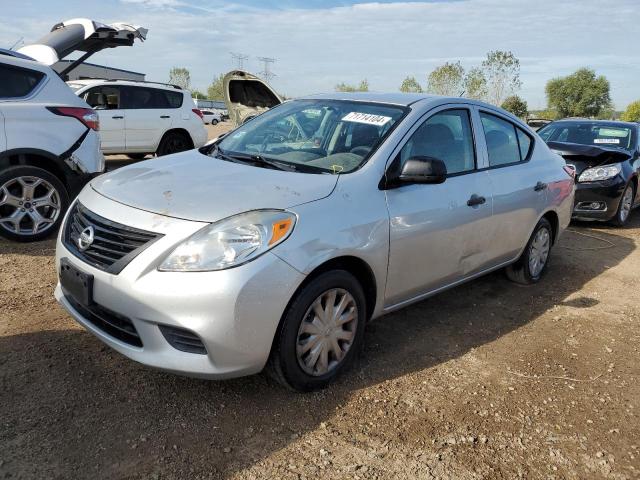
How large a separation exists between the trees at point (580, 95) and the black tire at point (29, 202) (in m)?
63.8

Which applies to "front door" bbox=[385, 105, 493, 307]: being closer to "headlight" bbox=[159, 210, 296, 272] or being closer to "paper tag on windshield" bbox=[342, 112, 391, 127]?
"paper tag on windshield" bbox=[342, 112, 391, 127]

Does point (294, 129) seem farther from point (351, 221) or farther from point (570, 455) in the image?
point (570, 455)

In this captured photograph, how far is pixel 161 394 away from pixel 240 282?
0.90m

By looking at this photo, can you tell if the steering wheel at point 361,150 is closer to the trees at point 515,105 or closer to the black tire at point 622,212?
the black tire at point 622,212

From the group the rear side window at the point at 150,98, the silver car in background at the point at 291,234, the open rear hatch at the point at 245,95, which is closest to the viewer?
the silver car in background at the point at 291,234

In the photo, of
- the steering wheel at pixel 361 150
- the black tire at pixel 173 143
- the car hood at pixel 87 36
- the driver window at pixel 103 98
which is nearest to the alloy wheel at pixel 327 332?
the steering wheel at pixel 361 150

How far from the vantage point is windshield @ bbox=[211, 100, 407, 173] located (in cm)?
332

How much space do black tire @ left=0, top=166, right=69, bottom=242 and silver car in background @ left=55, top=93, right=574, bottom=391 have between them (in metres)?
2.09

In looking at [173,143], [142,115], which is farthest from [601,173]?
[142,115]

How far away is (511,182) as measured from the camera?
13.8 ft

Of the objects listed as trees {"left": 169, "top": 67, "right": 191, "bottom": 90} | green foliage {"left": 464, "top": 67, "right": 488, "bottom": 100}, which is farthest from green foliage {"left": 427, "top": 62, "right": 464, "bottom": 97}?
trees {"left": 169, "top": 67, "right": 191, "bottom": 90}

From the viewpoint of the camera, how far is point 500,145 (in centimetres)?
427

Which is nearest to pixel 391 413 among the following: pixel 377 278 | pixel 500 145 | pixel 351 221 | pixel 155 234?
pixel 377 278

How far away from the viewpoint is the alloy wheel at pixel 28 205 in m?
4.98
